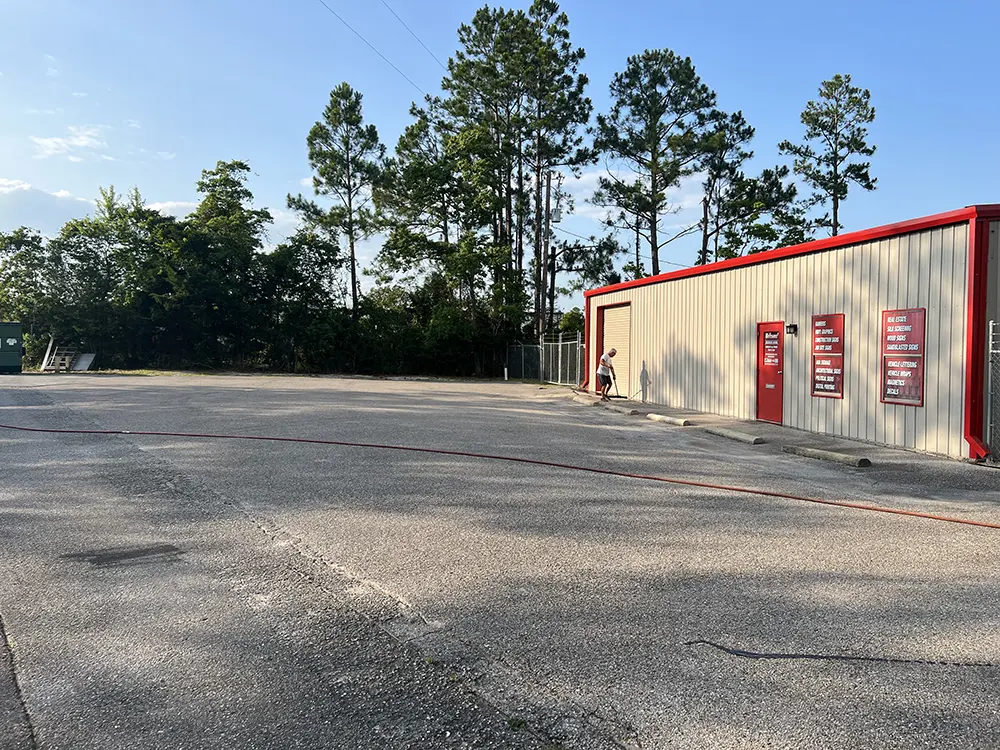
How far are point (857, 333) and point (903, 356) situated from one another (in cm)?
119

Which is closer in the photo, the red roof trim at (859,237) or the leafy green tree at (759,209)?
the red roof trim at (859,237)

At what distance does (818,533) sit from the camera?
21.5 ft

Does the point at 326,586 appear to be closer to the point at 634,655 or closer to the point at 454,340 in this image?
the point at 634,655

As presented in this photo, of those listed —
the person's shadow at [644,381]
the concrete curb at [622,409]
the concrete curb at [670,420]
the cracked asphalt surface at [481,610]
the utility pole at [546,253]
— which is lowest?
the cracked asphalt surface at [481,610]

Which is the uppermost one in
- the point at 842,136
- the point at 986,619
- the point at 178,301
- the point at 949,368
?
the point at 842,136

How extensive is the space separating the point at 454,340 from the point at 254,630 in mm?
35902

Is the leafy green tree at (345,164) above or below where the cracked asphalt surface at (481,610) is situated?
above

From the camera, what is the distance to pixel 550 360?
3481 centimetres

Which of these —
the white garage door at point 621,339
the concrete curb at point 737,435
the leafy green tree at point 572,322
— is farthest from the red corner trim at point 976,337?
the leafy green tree at point 572,322

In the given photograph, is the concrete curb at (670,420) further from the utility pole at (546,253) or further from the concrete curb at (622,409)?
the utility pole at (546,253)

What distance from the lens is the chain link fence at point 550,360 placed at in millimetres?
31138

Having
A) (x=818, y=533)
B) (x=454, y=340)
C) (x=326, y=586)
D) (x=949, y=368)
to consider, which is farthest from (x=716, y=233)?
(x=326, y=586)

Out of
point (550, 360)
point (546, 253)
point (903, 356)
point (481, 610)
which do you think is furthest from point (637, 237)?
point (481, 610)

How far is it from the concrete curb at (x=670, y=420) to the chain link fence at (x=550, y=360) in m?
10.8
